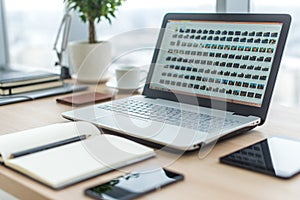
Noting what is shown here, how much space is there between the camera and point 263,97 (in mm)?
945

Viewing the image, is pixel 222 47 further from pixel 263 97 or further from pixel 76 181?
pixel 76 181

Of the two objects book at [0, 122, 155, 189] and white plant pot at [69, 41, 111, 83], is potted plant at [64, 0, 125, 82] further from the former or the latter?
book at [0, 122, 155, 189]

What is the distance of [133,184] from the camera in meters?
0.68

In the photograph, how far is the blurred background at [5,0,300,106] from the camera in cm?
142

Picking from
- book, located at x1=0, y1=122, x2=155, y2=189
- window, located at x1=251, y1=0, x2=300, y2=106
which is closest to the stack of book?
book, located at x1=0, y1=122, x2=155, y2=189

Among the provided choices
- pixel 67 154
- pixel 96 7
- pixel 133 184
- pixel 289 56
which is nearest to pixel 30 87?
pixel 96 7

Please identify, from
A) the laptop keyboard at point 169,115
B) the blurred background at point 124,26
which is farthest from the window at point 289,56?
the laptop keyboard at point 169,115

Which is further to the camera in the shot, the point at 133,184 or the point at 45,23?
the point at 45,23

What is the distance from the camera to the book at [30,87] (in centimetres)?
134

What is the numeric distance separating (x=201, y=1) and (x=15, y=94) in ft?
2.39

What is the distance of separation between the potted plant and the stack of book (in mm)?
117

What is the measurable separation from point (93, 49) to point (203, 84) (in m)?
0.61

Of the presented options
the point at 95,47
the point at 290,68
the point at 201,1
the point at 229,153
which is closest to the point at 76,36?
the point at 95,47

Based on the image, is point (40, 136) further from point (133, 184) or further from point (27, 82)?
point (27, 82)
